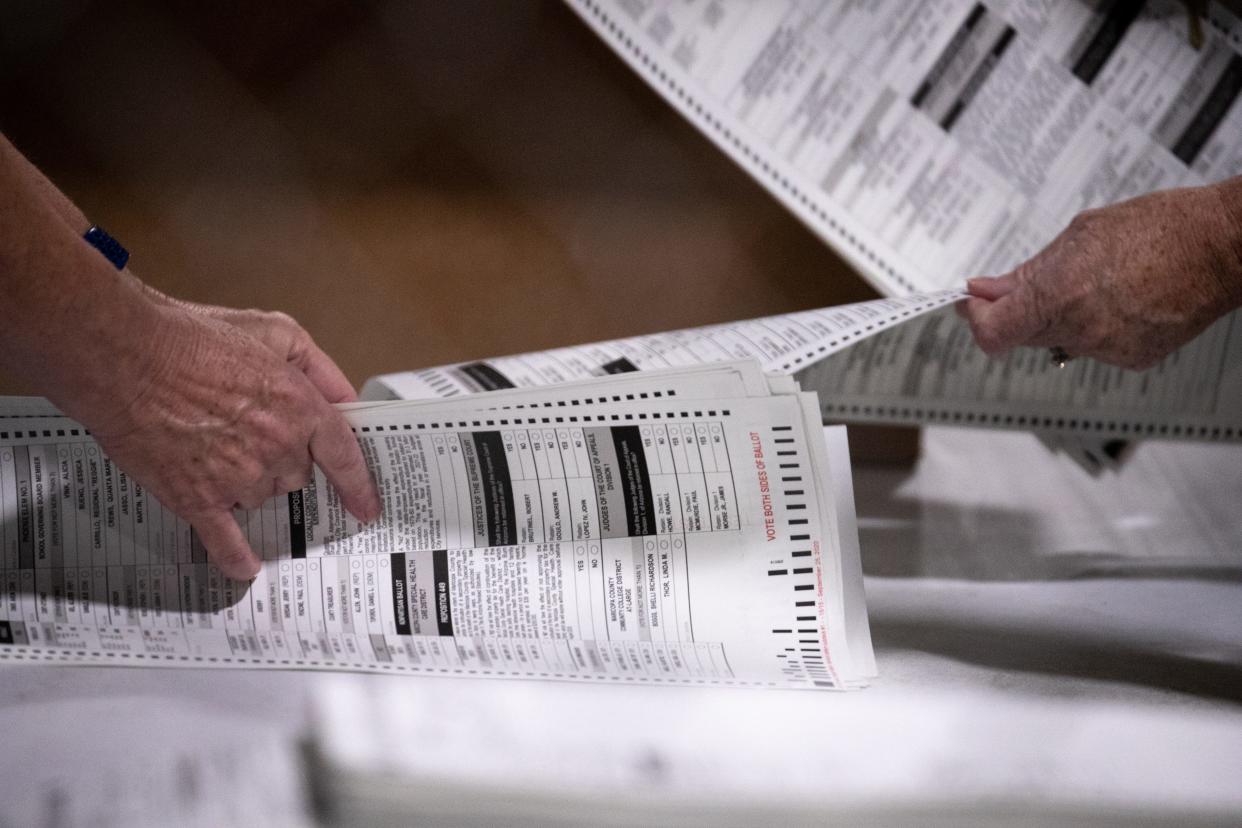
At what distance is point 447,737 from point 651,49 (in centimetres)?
59

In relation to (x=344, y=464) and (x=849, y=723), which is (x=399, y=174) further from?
(x=849, y=723)

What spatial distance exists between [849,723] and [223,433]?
37cm

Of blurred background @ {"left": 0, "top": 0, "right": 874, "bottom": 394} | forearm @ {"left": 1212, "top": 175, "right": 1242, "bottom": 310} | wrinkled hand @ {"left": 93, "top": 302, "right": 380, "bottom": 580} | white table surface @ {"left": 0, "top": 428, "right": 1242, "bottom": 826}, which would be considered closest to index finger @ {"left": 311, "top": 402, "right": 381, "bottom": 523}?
wrinkled hand @ {"left": 93, "top": 302, "right": 380, "bottom": 580}

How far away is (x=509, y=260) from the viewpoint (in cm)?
96

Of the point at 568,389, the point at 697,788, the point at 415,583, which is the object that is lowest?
the point at 697,788

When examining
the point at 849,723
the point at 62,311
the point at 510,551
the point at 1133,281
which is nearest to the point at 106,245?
the point at 62,311

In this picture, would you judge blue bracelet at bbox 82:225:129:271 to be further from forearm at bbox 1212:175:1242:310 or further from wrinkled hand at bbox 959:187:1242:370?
forearm at bbox 1212:175:1242:310

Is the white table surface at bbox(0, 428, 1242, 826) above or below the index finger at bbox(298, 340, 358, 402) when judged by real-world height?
below

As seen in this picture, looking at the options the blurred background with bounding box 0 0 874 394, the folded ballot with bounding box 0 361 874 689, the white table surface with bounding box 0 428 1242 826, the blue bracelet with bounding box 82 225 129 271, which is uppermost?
the blurred background with bounding box 0 0 874 394

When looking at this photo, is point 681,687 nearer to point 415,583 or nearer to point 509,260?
point 415,583

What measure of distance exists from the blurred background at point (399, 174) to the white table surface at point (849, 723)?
0.38m

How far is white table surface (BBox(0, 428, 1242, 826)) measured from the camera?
0.50 meters

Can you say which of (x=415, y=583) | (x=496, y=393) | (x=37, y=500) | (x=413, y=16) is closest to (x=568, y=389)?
(x=496, y=393)

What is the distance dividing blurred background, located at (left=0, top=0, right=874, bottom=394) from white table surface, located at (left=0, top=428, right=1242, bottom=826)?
38 centimetres
